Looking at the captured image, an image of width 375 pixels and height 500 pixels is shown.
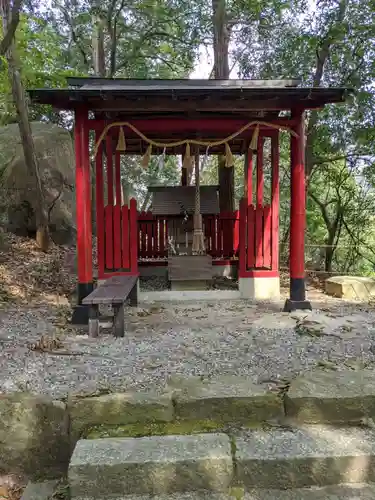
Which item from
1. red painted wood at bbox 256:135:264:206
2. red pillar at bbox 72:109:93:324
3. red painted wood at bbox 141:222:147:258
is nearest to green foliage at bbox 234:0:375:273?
red painted wood at bbox 256:135:264:206

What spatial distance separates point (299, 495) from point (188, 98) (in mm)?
4627

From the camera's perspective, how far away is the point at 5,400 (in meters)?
2.95

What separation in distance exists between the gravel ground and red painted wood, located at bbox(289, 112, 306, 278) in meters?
0.78

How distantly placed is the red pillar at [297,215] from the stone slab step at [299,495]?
3.32 m

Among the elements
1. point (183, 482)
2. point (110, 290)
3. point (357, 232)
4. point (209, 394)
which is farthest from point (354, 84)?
point (183, 482)

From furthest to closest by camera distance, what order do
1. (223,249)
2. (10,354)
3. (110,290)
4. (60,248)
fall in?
(60,248)
(223,249)
(110,290)
(10,354)

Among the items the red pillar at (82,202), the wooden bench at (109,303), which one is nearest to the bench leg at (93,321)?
the wooden bench at (109,303)

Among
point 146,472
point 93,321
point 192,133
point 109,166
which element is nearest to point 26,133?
point 109,166

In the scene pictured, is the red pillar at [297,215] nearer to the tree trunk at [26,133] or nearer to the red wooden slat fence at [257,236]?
the red wooden slat fence at [257,236]

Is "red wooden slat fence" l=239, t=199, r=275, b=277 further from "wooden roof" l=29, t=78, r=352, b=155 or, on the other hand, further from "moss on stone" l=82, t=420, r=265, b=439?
"moss on stone" l=82, t=420, r=265, b=439

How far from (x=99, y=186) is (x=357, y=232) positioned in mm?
8024

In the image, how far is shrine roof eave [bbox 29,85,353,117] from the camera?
16.7ft

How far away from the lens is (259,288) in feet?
22.2

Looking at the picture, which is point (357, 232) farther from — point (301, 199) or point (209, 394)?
point (209, 394)
